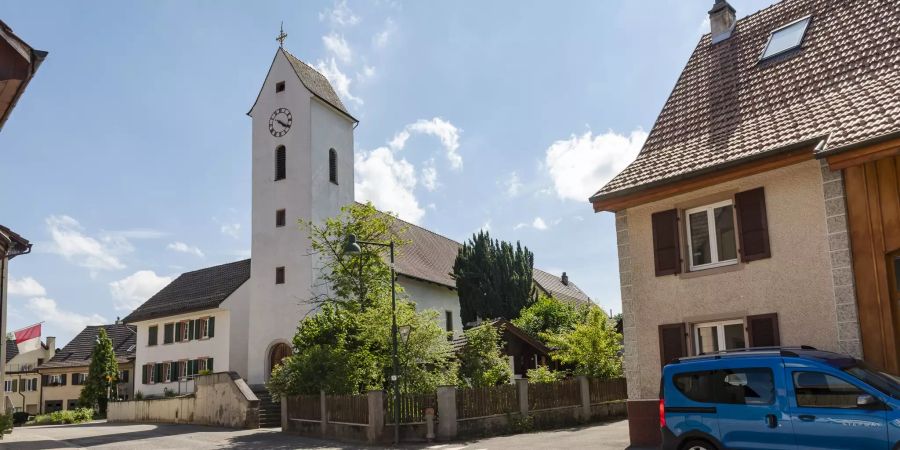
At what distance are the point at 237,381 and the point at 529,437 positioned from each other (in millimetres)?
13756

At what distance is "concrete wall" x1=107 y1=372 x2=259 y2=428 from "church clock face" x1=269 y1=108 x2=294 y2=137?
1270cm

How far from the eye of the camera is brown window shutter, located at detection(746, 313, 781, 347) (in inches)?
519

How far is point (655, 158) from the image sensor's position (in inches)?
626

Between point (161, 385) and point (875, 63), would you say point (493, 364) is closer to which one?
point (875, 63)

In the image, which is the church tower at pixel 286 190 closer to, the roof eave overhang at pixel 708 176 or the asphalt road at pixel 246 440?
the asphalt road at pixel 246 440

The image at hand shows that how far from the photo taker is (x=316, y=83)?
37.7m

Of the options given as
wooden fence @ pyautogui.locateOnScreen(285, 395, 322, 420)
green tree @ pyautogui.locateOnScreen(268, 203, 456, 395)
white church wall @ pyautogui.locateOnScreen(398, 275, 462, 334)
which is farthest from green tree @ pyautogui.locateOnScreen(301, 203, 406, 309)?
white church wall @ pyautogui.locateOnScreen(398, 275, 462, 334)

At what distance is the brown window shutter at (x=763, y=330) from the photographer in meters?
13.2

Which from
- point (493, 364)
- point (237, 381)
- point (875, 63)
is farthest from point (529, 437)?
point (237, 381)

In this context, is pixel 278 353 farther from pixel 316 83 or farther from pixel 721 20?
pixel 721 20

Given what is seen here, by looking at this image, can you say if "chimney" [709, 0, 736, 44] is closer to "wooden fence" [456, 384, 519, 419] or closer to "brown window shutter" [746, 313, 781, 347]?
"brown window shutter" [746, 313, 781, 347]

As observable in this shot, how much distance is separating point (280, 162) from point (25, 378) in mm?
47568

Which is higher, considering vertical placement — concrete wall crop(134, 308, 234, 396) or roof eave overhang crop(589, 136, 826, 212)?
roof eave overhang crop(589, 136, 826, 212)

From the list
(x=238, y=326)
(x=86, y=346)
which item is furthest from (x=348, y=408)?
(x=86, y=346)
